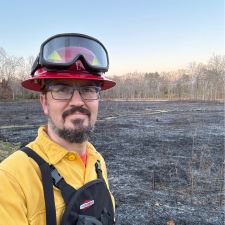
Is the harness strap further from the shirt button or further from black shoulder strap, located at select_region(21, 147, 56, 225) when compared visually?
the shirt button

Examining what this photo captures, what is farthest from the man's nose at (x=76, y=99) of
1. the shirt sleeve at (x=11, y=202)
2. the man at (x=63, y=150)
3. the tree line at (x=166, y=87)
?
the tree line at (x=166, y=87)

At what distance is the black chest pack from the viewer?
1341 millimetres

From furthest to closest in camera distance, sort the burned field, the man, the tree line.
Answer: the tree line < the burned field < the man

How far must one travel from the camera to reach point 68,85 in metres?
1.58

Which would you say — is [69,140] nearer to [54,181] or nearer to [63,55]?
[54,181]

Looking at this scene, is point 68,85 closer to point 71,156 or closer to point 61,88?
point 61,88

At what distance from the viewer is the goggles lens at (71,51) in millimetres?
1588

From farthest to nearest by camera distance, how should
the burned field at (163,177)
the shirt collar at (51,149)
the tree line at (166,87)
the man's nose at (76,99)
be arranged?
the tree line at (166,87)
the burned field at (163,177)
the man's nose at (76,99)
the shirt collar at (51,149)

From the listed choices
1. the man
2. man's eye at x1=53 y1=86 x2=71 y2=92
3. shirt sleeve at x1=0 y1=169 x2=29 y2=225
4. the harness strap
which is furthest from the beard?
shirt sleeve at x1=0 y1=169 x2=29 y2=225

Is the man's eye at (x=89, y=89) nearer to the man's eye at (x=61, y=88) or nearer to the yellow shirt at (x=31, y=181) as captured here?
the man's eye at (x=61, y=88)

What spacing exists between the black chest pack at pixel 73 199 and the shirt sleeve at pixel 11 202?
0.11m

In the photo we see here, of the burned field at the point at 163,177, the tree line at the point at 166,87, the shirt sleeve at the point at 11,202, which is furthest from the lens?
the tree line at the point at 166,87

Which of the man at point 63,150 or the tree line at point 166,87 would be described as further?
the tree line at point 166,87

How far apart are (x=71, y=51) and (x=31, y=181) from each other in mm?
714
